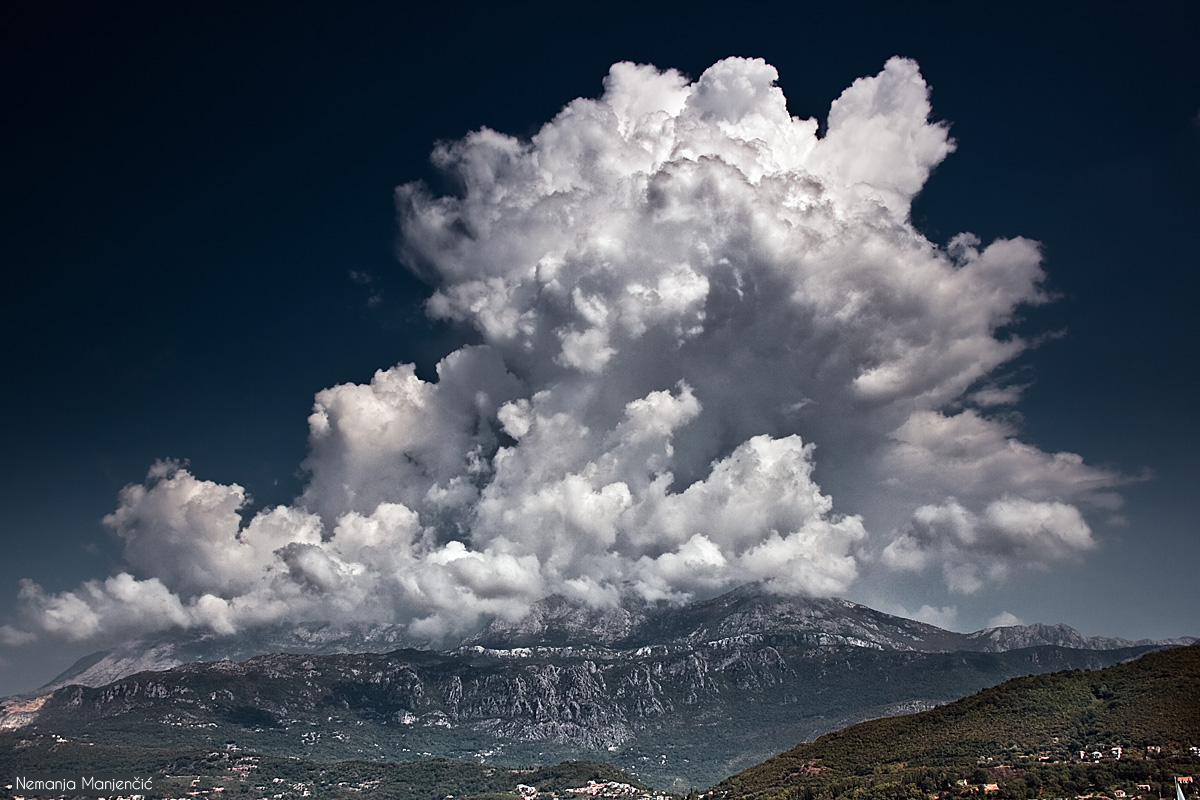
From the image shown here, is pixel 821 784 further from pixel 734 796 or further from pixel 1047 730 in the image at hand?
pixel 1047 730

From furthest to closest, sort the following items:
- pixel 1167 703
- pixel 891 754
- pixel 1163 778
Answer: pixel 891 754, pixel 1167 703, pixel 1163 778

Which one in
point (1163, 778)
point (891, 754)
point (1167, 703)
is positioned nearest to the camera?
point (1163, 778)

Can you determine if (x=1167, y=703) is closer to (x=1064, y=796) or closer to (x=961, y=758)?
(x=961, y=758)

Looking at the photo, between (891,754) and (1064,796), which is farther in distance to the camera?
(891,754)

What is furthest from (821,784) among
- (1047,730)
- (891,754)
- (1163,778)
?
(1163,778)

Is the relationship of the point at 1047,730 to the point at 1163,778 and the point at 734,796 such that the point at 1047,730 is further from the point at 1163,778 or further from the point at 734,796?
the point at 734,796

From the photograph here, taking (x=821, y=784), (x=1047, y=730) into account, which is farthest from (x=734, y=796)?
(x=1047, y=730)

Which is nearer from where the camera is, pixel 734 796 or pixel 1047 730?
pixel 1047 730

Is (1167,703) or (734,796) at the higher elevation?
(1167,703)
